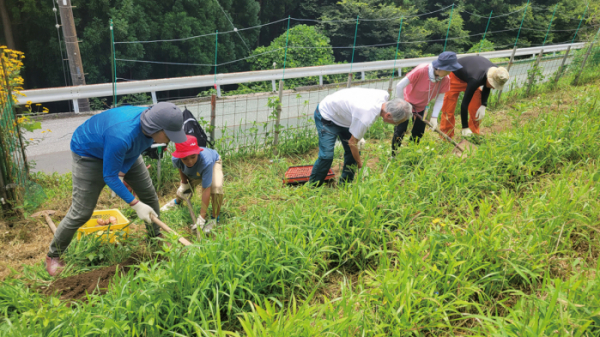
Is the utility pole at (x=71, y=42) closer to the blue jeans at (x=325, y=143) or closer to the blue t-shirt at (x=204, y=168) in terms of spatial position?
the blue t-shirt at (x=204, y=168)

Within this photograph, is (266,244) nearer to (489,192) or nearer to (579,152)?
(489,192)

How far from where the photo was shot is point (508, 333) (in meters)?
1.63

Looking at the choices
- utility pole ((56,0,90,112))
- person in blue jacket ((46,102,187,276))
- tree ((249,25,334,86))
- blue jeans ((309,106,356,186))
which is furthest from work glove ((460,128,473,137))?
tree ((249,25,334,86))

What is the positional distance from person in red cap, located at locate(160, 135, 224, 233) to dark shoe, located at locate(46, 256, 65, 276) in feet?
3.31

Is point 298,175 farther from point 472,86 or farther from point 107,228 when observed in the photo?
point 472,86

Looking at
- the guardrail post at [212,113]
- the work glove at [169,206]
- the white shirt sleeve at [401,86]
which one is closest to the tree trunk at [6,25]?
the guardrail post at [212,113]

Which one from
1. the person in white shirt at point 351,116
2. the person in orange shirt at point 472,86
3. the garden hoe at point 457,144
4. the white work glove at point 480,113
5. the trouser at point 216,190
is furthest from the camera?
the white work glove at point 480,113

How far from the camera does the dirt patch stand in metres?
2.40

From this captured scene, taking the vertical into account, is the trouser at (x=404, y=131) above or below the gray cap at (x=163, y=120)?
below

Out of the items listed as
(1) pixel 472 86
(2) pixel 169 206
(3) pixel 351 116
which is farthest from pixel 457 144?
(2) pixel 169 206

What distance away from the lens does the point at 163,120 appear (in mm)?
2479

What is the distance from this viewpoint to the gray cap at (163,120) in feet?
8.13

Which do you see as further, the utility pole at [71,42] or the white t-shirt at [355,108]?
the utility pole at [71,42]

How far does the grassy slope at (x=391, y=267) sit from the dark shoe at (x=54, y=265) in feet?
0.24
